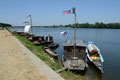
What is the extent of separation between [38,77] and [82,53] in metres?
8.19

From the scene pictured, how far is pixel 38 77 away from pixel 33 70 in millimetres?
877

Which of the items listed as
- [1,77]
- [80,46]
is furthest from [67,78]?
[80,46]

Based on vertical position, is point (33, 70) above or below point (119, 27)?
below

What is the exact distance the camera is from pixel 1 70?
18.0 ft

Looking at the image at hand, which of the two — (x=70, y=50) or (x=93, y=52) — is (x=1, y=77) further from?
(x=93, y=52)

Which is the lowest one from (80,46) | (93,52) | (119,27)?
(93,52)

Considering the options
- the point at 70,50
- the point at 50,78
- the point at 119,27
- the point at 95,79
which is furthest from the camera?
the point at 119,27

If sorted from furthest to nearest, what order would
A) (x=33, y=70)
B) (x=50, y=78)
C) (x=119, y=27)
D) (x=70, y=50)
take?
(x=119, y=27) < (x=70, y=50) < (x=33, y=70) < (x=50, y=78)

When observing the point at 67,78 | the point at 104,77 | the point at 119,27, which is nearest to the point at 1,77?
the point at 67,78

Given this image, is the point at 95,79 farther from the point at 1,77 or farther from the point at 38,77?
the point at 1,77

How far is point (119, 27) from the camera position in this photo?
115m

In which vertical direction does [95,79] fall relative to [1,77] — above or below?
below

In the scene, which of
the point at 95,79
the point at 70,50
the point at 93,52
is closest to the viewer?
the point at 95,79

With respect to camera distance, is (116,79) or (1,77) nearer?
(1,77)
